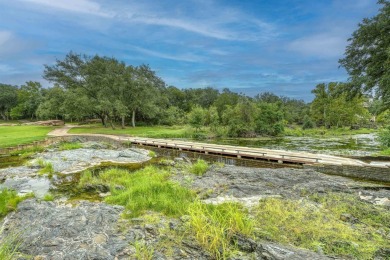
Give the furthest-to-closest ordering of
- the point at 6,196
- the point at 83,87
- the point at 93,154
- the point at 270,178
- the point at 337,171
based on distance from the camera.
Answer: the point at 83,87, the point at 93,154, the point at 337,171, the point at 270,178, the point at 6,196

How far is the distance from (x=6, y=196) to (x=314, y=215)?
10803 mm

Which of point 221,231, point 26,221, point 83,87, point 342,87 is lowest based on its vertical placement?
point 26,221

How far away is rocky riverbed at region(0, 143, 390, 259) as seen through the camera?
5148 mm

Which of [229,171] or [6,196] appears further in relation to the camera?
[229,171]

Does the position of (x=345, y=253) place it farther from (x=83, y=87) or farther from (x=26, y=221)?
(x=83, y=87)

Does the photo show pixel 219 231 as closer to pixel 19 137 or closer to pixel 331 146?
pixel 331 146

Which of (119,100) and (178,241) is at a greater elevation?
(119,100)

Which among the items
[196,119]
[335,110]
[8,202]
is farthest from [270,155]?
[335,110]

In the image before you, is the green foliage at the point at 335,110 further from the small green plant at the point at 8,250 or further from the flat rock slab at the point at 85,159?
the small green plant at the point at 8,250

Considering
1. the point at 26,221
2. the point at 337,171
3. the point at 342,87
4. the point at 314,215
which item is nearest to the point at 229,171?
the point at 337,171

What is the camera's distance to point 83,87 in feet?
153

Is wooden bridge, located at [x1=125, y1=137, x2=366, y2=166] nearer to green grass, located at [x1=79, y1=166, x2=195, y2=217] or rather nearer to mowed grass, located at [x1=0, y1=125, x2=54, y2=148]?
green grass, located at [x1=79, y1=166, x2=195, y2=217]

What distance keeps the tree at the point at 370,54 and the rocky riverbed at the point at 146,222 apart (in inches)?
399

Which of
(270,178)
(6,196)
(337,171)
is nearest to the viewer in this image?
(6,196)
